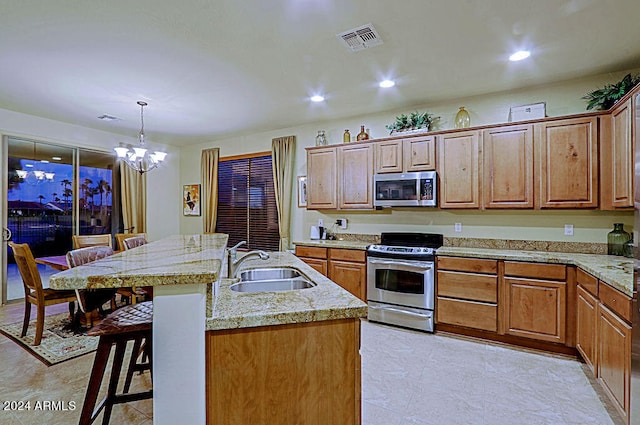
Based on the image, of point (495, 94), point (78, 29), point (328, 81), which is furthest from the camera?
point (495, 94)

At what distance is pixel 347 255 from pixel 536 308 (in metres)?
2.03

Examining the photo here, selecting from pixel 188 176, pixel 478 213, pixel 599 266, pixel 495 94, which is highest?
pixel 495 94

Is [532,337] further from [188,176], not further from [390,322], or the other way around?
[188,176]

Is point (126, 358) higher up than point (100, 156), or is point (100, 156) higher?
point (100, 156)

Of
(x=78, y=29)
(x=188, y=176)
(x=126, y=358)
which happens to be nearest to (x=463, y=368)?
(x=126, y=358)

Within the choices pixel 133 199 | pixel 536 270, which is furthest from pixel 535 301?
pixel 133 199

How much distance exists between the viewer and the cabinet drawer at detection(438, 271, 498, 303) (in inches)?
125

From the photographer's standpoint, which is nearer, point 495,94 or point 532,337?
point 532,337

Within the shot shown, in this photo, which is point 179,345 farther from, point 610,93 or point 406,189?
point 610,93

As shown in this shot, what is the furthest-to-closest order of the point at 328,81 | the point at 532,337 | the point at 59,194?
the point at 59,194
the point at 328,81
the point at 532,337

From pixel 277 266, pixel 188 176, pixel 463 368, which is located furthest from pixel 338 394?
pixel 188 176

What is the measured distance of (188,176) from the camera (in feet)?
21.6

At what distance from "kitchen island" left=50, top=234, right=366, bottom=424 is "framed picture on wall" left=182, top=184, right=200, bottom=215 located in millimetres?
5312

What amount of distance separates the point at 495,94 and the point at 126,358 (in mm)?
4758
